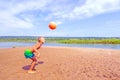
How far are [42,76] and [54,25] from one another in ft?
9.27

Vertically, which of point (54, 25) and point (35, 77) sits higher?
point (54, 25)

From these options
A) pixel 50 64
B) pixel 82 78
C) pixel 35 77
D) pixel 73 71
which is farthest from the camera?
pixel 50 64

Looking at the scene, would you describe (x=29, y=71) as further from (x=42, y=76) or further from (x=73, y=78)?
(x=73, y=78)

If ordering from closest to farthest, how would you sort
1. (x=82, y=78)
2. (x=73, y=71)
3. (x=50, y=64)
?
(x=82, y=78) < (x=73, y=71) < (x=50, y=64)

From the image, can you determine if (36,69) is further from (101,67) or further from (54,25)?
(101,67)

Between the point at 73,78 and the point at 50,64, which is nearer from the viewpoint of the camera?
the point at 73,78

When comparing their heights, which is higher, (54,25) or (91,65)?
(54,25)

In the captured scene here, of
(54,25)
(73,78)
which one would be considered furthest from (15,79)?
(54,25)

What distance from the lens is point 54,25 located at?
9.91m

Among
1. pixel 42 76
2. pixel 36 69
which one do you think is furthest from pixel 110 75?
pixel 36 69

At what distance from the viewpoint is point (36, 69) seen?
9477 mm

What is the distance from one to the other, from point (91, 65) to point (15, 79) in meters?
3.85

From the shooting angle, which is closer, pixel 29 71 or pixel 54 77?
pixel 54 77

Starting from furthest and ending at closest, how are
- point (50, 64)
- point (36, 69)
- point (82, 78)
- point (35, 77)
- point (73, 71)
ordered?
1. point (50, 64)
2. point (36, 69)
3. point (73, 71)
4. point (35, 77)
5. point (82, 78)
